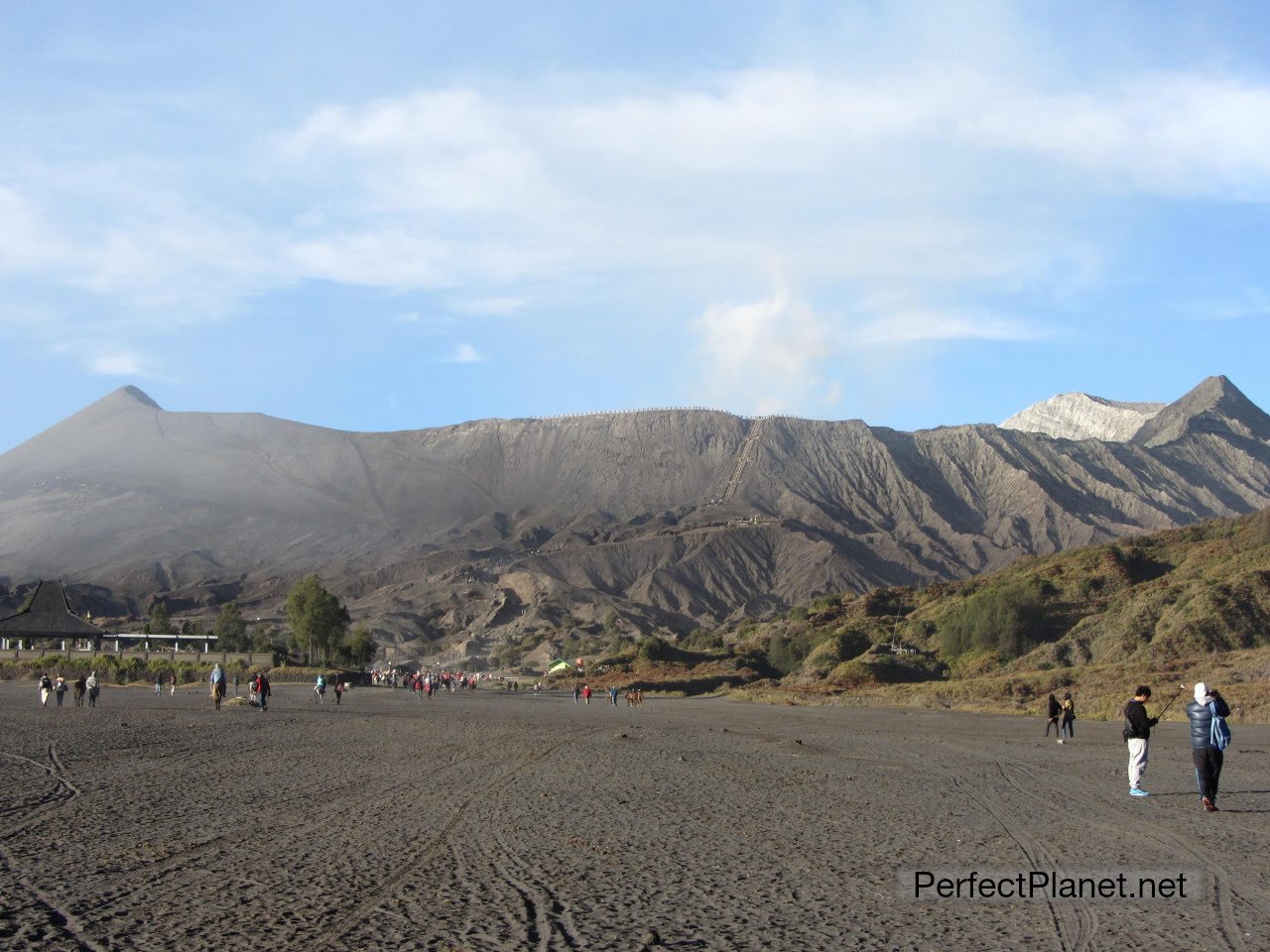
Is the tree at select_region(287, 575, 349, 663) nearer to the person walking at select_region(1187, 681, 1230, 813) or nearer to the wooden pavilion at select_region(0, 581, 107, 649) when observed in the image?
the wooden pavilion at select_region(0, 581, 107, 649)

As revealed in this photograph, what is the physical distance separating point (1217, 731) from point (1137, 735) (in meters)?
1.85

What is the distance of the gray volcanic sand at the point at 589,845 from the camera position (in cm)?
741

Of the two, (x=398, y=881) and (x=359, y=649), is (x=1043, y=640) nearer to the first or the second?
(x=359, y=649)

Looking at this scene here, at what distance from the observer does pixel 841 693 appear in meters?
56.6

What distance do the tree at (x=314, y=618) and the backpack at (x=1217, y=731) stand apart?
85810mm

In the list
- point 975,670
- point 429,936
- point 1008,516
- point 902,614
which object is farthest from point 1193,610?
point 1008,516

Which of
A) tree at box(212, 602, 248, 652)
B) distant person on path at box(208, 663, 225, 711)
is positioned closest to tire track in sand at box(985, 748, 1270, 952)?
distant person on path at box(208, 663, 225, 711)

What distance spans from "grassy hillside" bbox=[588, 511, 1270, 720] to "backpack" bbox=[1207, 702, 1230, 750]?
2456cm

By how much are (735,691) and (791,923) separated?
5919 centimetres

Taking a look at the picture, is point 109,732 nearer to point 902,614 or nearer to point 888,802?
point 888,802

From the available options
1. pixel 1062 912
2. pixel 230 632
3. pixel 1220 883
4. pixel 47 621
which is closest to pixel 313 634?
pixel 47 621

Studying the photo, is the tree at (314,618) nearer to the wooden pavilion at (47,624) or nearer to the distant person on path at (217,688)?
the wooden pavilion at (47,624)

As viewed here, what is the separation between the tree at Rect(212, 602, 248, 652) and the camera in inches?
4353

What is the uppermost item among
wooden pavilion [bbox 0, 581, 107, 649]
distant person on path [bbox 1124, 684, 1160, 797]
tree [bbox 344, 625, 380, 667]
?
distant person on path [bbox 1124, 684, 1160, 797]
